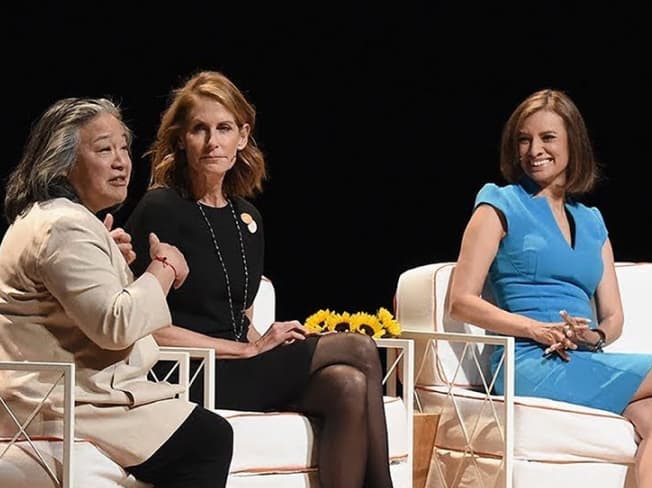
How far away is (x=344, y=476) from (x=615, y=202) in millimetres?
2512

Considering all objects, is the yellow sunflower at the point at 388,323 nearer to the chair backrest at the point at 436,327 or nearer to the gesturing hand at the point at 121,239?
the chair backrest at the point at 436,327

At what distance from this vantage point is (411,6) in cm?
552

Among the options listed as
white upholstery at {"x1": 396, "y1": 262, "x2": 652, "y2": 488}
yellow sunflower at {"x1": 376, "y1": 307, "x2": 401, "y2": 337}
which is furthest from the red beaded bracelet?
white upholstery at {"x1": 396, "y1": 262, "x2": 652, "y2": 488}

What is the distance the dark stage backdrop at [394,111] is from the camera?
17.4ft

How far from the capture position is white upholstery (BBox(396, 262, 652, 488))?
4.03 metres

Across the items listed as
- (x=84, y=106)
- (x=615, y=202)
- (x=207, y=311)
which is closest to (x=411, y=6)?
(x=615, y=202)

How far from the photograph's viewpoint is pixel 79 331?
311cm

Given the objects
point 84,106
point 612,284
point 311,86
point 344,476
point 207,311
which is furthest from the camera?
point 311,86

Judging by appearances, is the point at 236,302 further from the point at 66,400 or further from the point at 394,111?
the point at 394,111

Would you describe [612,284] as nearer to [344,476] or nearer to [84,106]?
[344,476]

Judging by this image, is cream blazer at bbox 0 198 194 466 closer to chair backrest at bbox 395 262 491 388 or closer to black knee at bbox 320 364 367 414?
black knee at bbox 320 364 367 414

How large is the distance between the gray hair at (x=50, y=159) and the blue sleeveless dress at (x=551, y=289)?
1516 mm

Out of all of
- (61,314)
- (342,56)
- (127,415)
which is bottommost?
(127,415)

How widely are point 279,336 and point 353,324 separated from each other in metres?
0.33
